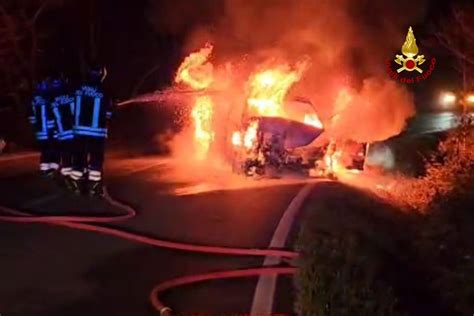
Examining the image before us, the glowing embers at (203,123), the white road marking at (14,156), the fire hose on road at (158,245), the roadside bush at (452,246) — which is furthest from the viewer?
the white road marking at (14,156)

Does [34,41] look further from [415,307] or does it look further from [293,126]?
[415,307]

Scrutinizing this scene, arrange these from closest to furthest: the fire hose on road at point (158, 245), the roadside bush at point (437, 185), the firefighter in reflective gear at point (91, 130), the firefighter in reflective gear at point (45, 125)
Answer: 1. the fire hose on road at point (158, 245)
2. the roadside bush at point (437, 185)
3. the firefighter in reflective gear at point (91, 130)
4. the firefighter in reflective gear at point (45, 125)

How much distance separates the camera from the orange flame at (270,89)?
15195 millimetres

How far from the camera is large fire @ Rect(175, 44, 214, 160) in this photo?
17.4m

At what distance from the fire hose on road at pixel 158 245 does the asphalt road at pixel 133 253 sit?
0.07 metres

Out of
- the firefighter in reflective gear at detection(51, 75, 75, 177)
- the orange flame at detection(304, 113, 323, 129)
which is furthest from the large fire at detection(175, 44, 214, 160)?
the firefighter in reflective gear at detection(51, 75, 75, 177)

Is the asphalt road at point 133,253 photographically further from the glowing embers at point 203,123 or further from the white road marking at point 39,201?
the glowing embers at point 203,123

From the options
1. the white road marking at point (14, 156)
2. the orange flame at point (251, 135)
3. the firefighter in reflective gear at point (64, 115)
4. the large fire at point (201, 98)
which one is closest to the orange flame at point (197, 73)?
the large fire at point (201, 98)

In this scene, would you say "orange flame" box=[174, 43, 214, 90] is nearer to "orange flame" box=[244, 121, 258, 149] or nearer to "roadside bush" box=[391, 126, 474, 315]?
"orange flame" box=[244, 121, 258, 149]

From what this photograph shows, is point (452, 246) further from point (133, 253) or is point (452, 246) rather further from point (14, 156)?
point (14, 156)

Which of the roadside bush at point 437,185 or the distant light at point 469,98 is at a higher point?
the distant light at point 469,98

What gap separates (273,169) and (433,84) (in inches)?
2158

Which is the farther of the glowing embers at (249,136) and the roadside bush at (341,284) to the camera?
the glowing embers at (249,136)

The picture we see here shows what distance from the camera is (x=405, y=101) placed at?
20.2 metres
